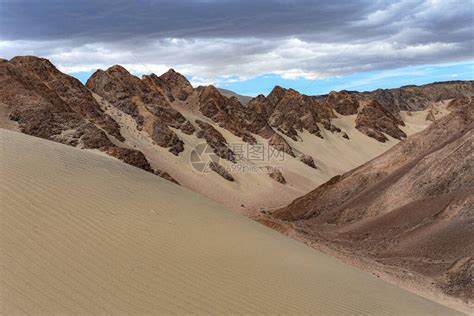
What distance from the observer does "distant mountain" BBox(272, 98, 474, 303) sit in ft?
58.4

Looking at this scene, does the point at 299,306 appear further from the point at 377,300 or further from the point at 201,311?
the point at 377,300

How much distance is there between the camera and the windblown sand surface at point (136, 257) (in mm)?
6562

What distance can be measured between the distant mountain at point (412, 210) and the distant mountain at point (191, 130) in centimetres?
712

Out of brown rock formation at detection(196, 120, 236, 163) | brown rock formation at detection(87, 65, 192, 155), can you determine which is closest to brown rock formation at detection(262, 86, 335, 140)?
brown rock formation at detection(196, 120, 236, 163)

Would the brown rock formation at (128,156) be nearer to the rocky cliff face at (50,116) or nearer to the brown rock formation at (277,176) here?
the rocky cliff face at (50,116)

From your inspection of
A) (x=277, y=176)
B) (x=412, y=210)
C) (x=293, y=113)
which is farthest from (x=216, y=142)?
(x=293, y=113)

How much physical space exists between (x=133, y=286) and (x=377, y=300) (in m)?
5.97

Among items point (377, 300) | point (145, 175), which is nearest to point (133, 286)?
point (377, 300)

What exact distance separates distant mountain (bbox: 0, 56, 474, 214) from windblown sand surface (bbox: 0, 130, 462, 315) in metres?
19.2

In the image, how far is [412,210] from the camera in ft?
74.7

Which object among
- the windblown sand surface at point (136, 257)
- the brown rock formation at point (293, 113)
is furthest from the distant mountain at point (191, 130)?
the windblown sand surface at point (136, 257)

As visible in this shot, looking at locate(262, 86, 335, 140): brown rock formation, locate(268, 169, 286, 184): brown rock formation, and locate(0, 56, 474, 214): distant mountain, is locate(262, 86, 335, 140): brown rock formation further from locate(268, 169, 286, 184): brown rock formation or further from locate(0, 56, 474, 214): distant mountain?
locate(268, 169, 286, 184): brown rock formation

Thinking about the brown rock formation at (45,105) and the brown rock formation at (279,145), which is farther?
the brown rock formation at (279,145)

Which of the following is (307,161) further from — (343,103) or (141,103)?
(343,103)
